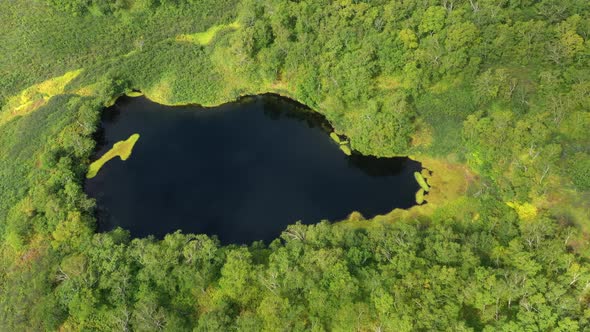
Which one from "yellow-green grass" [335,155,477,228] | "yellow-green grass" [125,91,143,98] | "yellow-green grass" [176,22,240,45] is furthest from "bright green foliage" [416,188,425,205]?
"yellow-green grass" [125,91,143,98]

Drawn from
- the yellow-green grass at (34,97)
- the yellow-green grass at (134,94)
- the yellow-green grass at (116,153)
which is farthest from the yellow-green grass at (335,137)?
the yellow-green grass at (34,97)

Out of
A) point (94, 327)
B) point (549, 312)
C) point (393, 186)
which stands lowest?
point (94, 327)

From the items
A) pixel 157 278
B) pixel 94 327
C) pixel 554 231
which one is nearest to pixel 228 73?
pixel 157 278

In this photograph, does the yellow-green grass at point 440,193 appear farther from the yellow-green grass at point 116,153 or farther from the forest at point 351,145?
the yellow-green grass at point 116,153

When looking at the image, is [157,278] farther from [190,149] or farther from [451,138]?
[451,138]

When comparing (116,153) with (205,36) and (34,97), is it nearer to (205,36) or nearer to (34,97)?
(34,97)
